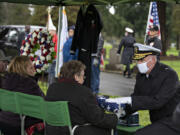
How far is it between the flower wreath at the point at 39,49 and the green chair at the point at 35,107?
9.99ft

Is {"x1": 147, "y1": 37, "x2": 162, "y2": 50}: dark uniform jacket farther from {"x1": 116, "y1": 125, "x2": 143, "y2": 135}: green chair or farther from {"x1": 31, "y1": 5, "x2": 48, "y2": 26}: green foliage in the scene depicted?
{"x1": 31, "y1": 5, "x2": 48, "y2": 26}: green foliage

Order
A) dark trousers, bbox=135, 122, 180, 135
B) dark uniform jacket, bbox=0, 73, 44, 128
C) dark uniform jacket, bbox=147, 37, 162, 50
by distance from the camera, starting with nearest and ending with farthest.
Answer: dark trousers, bbox=135, 122, 180, 135, dark uniform jacket, bbox=0, 73, 44, 128, dark uniform jacket, bbox=147, 37, 162, 50

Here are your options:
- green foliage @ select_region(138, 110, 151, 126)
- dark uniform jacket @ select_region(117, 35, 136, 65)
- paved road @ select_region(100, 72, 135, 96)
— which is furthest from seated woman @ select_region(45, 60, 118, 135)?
dark uniform jacket @ select_region(117, 35, 136, 65)

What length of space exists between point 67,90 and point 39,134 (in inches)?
54.4

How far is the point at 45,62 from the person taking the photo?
8.01 meters

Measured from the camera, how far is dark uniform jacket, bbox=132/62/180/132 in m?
4.09

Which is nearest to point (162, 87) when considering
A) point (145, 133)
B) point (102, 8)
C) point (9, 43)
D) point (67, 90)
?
point (145, 133)

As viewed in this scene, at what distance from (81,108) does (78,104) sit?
57 millimetres

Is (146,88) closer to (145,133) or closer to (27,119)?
(145,133)

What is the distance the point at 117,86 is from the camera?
42.7ft

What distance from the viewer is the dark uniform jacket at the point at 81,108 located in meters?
3.97

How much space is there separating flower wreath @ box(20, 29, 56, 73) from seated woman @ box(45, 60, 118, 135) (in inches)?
148

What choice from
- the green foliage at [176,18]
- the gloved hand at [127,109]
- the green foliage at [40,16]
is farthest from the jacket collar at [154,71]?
the green foliage at [176,18]

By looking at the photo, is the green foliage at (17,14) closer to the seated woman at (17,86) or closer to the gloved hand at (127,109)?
the seated woman at (17,86)
